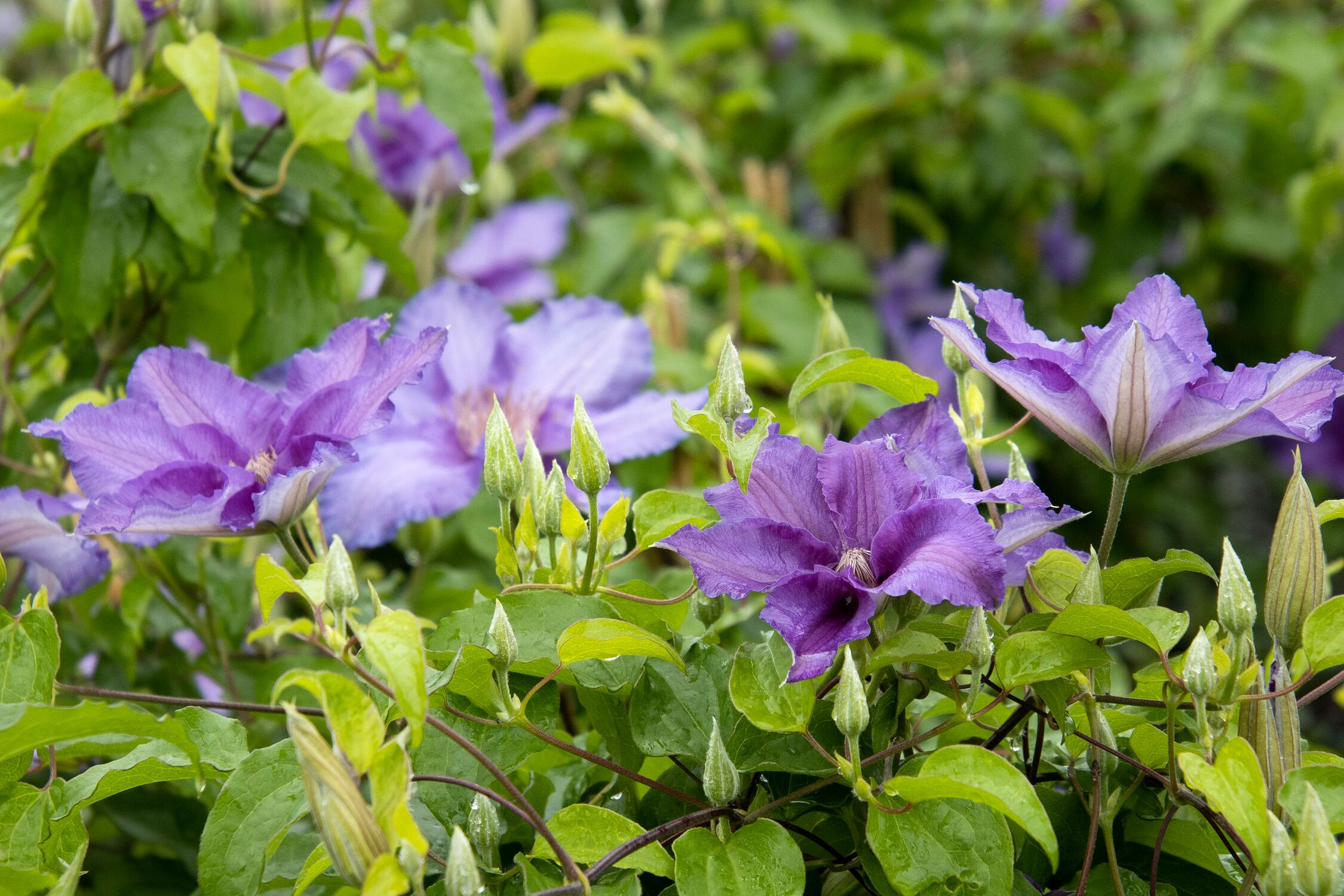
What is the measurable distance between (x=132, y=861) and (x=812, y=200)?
151 centimetres

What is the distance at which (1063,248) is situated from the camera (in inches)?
78.9

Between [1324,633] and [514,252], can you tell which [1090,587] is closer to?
[1324,633]

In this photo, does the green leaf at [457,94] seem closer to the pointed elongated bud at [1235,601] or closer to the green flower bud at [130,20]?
the green flower bud at [130,20]

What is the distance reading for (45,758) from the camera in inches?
21.7

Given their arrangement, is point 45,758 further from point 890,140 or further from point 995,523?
point 890,140

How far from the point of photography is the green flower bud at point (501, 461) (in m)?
0.52

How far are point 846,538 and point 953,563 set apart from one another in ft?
0.20

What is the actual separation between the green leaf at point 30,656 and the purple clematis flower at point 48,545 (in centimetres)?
11

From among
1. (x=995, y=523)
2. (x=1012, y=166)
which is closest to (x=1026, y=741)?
(x=995, y=523)

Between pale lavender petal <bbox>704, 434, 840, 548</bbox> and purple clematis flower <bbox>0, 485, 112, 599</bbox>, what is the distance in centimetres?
35

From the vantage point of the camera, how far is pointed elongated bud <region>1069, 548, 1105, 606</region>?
0.47 meters

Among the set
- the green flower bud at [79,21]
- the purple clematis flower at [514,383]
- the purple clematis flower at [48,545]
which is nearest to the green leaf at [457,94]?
the purple clematis flower at [514,383]

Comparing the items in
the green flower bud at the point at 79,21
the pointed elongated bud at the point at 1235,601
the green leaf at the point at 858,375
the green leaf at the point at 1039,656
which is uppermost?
the green flower bud at the point at 79,21

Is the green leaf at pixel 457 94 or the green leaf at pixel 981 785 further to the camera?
the green leaf at pixel 457 94
